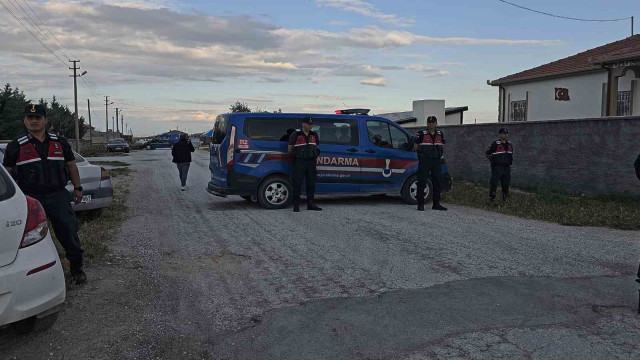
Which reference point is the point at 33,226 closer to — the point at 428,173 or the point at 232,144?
the point at 232,144

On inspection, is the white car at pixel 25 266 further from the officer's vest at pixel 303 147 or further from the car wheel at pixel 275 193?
the car wheel at pixel 275 193

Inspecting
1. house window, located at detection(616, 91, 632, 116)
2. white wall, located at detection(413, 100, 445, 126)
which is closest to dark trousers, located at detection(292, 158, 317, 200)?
house window, located at detection(616, 91, 632, 116)

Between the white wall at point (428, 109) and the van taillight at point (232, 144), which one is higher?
the white wall at point (428, 109)

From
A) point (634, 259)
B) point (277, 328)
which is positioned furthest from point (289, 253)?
point (634, 259)

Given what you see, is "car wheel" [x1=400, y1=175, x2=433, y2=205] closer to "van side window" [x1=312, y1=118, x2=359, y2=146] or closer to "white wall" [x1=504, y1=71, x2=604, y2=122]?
"van side window" [x1=312, y1=118, x2=359, y2=146]

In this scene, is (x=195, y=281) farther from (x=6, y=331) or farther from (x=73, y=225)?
(x=6, y=331)

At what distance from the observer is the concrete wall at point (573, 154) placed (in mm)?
11641

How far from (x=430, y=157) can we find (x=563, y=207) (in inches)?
111

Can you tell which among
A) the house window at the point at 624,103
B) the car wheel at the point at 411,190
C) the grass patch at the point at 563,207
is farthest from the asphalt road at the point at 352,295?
the house window at the point at 624,103

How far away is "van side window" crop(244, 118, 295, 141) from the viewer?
10734 mm

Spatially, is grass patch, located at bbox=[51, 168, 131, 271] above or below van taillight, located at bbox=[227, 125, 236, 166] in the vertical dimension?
below

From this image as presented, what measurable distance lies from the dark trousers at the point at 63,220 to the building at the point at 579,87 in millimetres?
15032

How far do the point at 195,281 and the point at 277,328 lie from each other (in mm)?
1646

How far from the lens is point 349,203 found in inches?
468
